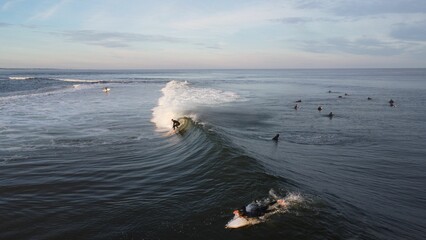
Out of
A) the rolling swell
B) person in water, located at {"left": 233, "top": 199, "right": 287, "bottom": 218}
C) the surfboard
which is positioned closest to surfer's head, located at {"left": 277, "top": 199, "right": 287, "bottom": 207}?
person in water, located at {"left": 233, "top": 199, "right": 287, "bottom": 218}

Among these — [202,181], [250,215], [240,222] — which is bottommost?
[202,181]

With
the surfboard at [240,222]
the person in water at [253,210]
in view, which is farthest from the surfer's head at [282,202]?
the surfboard at [240,222]

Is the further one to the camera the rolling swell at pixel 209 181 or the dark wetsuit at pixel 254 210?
the rolling swell at pixel 209 181

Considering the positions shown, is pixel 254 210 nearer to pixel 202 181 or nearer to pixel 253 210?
pixel 253 210

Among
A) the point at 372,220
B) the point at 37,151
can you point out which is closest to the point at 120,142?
the point at 37,151

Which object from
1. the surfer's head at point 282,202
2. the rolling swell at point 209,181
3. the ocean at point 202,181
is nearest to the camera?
the ocean at point 202,181

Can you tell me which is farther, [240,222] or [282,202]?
[282,202]

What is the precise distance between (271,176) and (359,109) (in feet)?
93.3

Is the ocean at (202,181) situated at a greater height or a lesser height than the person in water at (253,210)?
lesser

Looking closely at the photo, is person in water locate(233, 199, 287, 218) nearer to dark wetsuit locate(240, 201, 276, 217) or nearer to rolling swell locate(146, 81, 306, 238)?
dark wetsuit locate(240, 201, 276, 217)

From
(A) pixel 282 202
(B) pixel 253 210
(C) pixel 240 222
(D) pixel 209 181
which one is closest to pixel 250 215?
(B) pixel 253 210

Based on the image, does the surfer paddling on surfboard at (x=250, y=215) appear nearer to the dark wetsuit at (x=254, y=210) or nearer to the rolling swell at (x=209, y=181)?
the dark wetsuit at (x=254, y=210)

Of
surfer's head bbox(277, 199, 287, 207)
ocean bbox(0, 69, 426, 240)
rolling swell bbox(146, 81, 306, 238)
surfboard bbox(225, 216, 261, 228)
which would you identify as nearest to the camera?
surfboard bbox(225, 216, 261, 228)

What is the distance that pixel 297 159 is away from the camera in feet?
53.6
